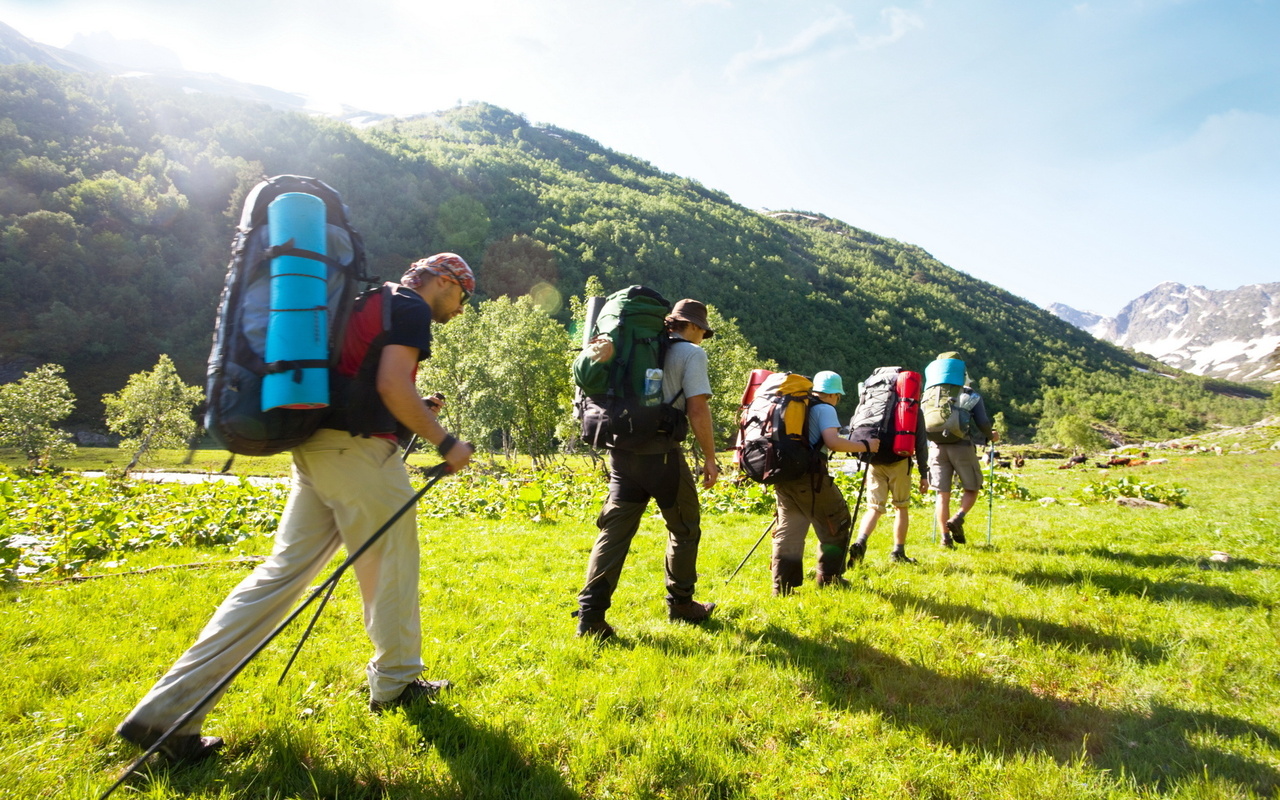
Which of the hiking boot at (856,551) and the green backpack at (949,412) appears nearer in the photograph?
the hiking boot at (856,551)

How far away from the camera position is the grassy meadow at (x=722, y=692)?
9.19ft

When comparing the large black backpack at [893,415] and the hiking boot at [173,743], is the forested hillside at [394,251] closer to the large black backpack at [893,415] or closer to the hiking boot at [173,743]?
the large black backpack at [893,415]

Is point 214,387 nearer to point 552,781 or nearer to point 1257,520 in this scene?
point 552,781

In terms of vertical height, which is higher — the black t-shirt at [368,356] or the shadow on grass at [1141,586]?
the black t-shirt at [368,356]

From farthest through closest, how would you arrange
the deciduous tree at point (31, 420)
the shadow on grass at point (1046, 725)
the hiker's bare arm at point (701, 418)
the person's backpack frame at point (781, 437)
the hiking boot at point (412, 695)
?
the deciduous tree at point (31, 420)
the person's backpack frame at point (781, 437)
the hiker's bare arm at point (701, 418)
the hiking boot at point (412, 695)
the shadow on grass at point (1046, 725)

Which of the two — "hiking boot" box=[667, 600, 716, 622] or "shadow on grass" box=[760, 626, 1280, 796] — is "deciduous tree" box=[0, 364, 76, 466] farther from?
"shadow on grass" box=[760, 626, 1280, 796]

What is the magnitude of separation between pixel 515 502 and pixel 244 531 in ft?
16.8

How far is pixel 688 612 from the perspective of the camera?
5.02 metres

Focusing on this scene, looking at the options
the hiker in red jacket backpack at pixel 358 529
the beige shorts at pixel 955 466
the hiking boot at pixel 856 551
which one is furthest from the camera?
the beige shorts at pixel 955 466

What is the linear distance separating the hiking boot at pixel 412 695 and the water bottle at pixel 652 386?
7.83 feet

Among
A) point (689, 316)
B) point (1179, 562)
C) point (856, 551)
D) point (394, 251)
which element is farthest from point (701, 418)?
Answer: point (394, 251)

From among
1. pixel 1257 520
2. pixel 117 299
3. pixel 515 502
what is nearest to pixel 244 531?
pixel 515 502

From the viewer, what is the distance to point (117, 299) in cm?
9706

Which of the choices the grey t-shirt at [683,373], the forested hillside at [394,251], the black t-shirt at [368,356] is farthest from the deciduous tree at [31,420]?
the grey t-shirt at [683,373]
